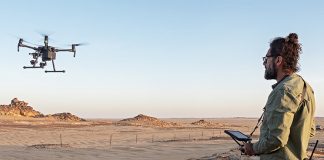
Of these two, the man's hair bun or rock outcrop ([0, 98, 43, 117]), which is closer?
the man's hair bun

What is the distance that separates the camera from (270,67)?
3391 millimetres

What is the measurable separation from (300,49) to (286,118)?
605 mm

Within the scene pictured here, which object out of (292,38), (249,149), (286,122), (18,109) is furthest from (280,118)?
(18,109)

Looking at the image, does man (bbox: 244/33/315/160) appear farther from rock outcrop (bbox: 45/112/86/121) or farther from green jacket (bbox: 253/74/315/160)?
rock outcrop (bbox: 45/112/86/121)

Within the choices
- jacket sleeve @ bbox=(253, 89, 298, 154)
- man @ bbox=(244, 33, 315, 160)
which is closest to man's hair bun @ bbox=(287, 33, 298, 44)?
man @ bbox=(244, 33, 315, 160)

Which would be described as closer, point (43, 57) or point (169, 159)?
point (169, 159)

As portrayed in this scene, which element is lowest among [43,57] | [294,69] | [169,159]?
[169,159]

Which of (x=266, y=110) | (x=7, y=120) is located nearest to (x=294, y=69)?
(x=266, y=110)

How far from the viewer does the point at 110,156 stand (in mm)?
20188

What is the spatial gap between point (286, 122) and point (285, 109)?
79 millimetres

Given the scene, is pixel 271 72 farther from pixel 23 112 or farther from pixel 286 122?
pixel 23 112

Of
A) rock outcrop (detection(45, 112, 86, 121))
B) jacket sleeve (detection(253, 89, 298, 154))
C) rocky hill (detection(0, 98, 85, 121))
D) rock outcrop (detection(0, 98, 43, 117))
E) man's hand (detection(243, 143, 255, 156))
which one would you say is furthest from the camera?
rock outcrop (detection(45, 112, 86, 121))

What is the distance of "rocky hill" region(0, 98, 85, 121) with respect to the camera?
6612cm

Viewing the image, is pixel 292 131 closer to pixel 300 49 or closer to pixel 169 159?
pixel 300 49
